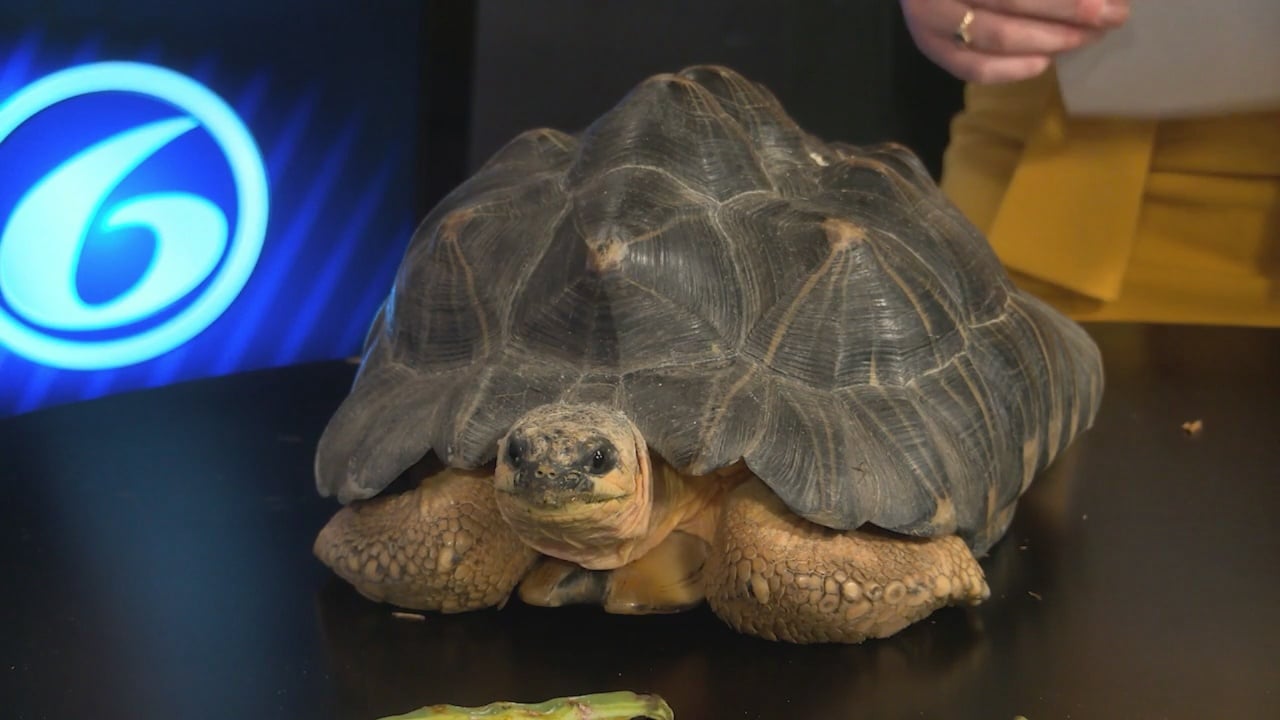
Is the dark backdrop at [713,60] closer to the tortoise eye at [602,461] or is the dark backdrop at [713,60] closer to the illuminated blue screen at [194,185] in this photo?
the illuminated blue screen at [194,185]

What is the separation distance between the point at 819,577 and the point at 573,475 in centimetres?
33

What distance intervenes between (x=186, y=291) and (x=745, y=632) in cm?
174

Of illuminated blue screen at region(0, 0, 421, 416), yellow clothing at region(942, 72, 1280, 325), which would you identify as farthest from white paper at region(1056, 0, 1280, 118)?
illuminated blue screen at region(0, 0, 421, 416)

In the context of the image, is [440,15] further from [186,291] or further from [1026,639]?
[1026,639]

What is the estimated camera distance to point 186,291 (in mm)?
2773

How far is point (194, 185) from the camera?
9.02 ft

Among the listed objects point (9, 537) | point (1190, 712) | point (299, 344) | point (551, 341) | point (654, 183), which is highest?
point (654, 183)

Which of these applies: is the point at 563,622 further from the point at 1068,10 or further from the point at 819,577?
the point at 1068,10

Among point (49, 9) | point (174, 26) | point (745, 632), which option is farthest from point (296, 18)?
point (745, 632)

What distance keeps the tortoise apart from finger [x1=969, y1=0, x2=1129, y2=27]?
667mm

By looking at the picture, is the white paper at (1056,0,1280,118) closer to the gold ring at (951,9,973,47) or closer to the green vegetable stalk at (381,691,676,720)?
the gold ring at (951,9,973,47)

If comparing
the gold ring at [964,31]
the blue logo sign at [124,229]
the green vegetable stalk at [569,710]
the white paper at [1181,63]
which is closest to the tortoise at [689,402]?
the green vegetable stalk at [569,710]

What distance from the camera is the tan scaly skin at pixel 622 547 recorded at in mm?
1377

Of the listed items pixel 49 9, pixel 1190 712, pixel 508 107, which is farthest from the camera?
pixel 508 107
